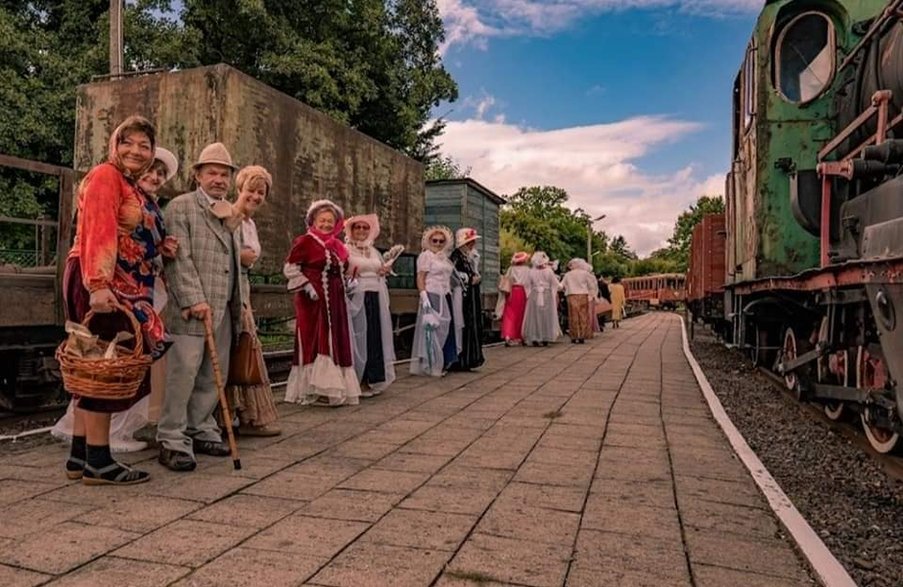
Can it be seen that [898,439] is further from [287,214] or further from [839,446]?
[287,214]

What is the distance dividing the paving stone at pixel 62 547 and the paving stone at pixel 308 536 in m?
0.50

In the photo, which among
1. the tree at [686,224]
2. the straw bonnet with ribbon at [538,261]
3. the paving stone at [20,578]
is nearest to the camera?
the paving stone at [20,578]

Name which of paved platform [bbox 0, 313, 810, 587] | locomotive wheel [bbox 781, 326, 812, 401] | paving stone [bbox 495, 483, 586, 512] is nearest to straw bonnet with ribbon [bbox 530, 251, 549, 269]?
locomotive wheel [bbox 781, 326, 812, 401]

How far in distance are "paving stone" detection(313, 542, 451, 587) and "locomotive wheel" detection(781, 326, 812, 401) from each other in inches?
183

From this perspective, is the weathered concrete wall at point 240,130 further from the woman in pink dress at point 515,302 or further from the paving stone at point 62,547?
the woman in pink dress at point 515,302

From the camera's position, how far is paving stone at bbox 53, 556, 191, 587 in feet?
7.62

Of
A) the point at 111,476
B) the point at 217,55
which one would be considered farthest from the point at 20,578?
the point at 217,55

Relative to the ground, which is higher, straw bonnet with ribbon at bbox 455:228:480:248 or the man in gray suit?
straw bonnet with ribbon at bbox 455:228:480:248

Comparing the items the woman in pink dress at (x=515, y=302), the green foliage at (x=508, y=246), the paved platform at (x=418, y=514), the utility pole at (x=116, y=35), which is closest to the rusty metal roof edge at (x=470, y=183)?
the woman in pink dress at (x=515, y=302)

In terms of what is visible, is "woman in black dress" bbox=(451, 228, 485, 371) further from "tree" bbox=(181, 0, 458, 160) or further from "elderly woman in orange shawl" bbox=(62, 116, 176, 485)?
"tree" bbox=(181, 0, 458, 160)

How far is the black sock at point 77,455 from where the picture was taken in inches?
141

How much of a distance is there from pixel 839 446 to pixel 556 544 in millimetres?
3475

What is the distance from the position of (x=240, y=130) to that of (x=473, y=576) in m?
6.12

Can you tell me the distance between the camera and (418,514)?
3.11m
